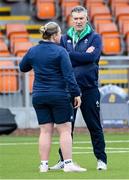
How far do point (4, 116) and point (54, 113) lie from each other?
7.83 metres

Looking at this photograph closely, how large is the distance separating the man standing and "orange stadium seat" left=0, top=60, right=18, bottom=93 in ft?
27.9

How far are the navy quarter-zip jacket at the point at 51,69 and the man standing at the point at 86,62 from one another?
1.61ft

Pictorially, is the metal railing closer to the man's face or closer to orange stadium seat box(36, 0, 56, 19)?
A: orange stadium seat box(36, 0, 56, 19)

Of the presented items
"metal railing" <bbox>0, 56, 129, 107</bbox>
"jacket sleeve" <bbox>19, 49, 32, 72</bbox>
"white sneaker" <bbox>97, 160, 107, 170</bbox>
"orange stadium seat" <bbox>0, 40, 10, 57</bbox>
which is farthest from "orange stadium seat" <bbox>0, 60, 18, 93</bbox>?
"jacket sleeve" <bbox>19, 49, 32, 72</bbox>

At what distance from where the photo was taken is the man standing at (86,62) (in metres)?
11.9

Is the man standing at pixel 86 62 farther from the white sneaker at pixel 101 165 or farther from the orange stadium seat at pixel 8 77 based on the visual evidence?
the orange stadium seat at pixel 8 77

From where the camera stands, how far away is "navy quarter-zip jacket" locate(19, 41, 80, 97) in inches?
447

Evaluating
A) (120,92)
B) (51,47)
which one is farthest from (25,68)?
(120,92)

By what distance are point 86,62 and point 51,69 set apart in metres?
0.62

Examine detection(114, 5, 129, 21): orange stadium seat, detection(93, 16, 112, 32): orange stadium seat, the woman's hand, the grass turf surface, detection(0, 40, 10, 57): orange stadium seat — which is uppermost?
the woman's hand

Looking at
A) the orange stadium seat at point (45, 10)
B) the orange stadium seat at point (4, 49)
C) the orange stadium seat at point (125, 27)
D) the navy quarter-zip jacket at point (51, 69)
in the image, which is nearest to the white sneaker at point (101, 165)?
the navy quarter-zip jacket at point (51, 69)

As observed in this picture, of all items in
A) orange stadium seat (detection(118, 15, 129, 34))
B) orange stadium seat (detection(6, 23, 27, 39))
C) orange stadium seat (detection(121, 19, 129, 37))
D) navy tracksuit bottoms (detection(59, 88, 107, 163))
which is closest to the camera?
navy tracksuit bottoms (detection(59, 88, 107, 163))

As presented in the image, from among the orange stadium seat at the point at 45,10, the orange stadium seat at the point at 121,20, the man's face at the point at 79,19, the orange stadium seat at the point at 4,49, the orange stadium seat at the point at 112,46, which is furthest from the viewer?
the orange stadium seat at the point at 45,10

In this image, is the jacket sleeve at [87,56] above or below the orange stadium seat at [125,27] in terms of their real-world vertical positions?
above
